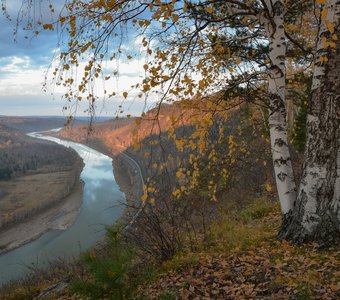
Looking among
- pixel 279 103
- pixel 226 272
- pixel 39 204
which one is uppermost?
pixel 279 103

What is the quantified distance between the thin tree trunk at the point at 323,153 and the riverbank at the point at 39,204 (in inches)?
1929

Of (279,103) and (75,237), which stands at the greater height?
(279,103)

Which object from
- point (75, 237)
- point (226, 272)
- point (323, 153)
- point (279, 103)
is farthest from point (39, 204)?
point (323, 153)

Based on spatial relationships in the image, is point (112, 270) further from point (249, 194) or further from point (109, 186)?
point (109, 186)

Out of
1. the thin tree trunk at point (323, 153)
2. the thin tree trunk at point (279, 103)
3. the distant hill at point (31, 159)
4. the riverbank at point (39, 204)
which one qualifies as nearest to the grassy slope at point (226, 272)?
the thin tree trunk at point (323, 153)

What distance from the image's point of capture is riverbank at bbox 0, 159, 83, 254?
53906mm

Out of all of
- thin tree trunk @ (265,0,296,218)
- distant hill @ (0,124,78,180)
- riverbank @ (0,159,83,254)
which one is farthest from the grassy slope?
distant hill @ (0,124,78,180)

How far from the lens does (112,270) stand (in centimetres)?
418

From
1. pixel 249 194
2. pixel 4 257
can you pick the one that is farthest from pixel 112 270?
pixel 4 257

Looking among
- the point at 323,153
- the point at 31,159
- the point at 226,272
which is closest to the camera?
the point at 323,153

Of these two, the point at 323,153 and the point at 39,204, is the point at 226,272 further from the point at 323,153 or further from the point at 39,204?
the point at 39,204

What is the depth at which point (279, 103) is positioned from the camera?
19.5 feet

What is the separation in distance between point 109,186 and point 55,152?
263ft

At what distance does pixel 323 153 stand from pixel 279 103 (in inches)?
41.5
